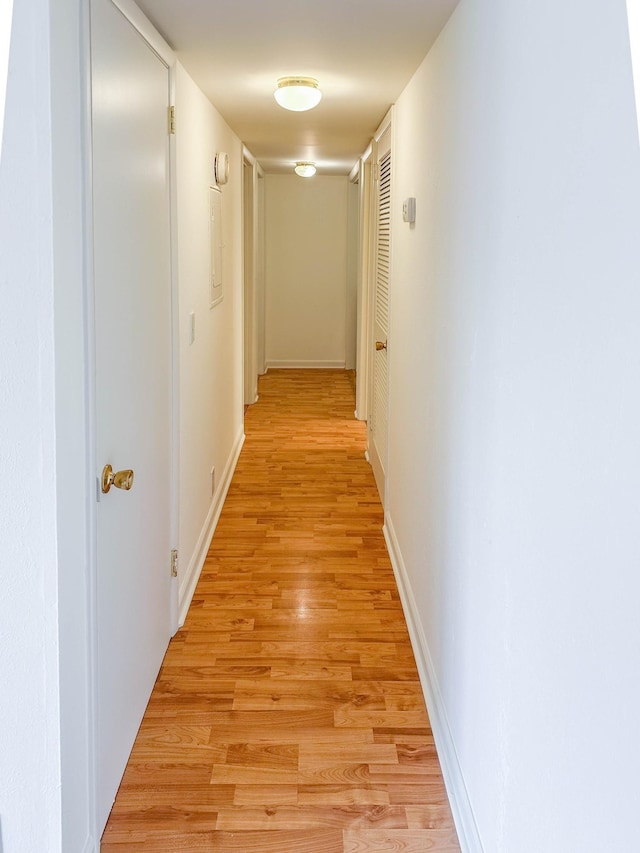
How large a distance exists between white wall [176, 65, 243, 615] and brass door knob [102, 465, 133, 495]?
106 cm

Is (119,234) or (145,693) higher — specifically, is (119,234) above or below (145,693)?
above

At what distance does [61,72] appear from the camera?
159 cm

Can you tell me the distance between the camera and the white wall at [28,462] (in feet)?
4.82

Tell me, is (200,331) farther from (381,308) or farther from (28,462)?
(28,462)

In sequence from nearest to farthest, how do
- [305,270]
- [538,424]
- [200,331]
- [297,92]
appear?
1. [538,424]
2. [297,92]
3. [200,331]
4. [305,270]

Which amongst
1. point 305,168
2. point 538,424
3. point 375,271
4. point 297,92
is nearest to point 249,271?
point 305,168

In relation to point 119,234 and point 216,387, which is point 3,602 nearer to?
point 119,234

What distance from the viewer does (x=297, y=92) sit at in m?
3.20

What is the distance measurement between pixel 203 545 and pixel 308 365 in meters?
5.97

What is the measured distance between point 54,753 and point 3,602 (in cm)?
34

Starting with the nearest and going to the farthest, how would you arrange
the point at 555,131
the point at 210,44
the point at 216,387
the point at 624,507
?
the point at 624,507 → the point at 555,131 → the point at 210,44 → the point at 216,387

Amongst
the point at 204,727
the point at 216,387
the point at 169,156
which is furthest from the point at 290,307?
the point at 204,727

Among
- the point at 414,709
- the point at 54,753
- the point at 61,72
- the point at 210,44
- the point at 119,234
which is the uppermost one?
the point at 210,44

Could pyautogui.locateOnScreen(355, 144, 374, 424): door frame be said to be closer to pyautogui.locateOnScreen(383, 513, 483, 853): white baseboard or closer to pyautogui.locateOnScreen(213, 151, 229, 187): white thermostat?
pyautogui.locateOnScreen(213, 151, 229, 187): white thermostat
